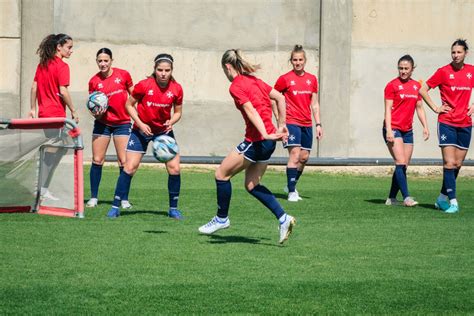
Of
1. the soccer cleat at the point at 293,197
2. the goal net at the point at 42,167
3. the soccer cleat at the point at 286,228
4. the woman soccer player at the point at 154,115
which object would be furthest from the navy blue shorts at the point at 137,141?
the soccer cleat at the point at 293,197

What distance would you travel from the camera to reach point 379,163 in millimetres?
22438

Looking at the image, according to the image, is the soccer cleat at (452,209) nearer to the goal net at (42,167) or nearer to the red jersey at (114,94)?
the red jersey at (114,94)

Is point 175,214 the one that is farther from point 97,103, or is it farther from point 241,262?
point 241,262

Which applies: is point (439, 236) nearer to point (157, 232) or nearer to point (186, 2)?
point (157, 232)

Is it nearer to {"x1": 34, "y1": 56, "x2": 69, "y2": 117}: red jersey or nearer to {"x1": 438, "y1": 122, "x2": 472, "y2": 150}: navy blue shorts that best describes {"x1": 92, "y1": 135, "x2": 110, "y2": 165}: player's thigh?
{"x1": 34, "y1": 56, "x2": 69, "y2": 117}: red jersey

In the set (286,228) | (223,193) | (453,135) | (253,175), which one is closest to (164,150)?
(223,193)

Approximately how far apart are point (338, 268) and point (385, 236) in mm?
2418

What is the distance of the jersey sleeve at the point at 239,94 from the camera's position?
10.5 metres

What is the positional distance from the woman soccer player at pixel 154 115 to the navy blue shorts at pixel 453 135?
3892 mm

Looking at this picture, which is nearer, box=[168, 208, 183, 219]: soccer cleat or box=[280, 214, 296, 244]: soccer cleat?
box=[280, 214, 296, 244]: soccer cleat

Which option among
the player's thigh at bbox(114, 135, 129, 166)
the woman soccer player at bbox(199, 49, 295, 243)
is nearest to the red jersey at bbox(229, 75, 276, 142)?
the woman soccer player at bbox(199, 49, 295, 243)

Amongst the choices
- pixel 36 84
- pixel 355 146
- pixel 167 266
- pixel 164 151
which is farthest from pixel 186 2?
pixel 167 266

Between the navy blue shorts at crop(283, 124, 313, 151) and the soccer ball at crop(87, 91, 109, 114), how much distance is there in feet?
12.0

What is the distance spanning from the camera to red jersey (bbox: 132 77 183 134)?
13016 millimetres
